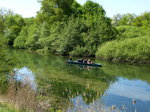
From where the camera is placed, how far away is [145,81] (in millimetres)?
19031

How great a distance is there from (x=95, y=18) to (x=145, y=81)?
27986 mm

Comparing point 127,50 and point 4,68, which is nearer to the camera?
point 4,68

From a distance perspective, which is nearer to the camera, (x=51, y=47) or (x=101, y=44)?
(x=101, y=44)

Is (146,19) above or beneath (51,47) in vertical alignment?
above

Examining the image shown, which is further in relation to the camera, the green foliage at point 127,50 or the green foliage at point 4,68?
the green foliage at point 127,50

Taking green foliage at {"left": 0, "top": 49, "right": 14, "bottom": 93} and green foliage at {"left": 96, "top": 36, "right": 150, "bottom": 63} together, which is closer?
green foliage at {"left": 0, "top": 49, "right": 14, "bottom": 93}

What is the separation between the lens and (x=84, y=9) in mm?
54094

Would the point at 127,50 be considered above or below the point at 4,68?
above

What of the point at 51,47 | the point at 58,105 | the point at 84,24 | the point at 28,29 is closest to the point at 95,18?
Answer: the point at 84,24

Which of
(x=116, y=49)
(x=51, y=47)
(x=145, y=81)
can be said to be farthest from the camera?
(x=51, y=47)

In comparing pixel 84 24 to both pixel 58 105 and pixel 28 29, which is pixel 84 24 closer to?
pixel 28 29

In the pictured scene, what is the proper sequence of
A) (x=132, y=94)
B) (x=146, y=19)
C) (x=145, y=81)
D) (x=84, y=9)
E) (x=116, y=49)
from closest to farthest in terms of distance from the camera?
1. (x=132, y=94)
2. (x=145, y=81)
3. (x=116, y=49)
4. (x=84, y=9)
5. (x=146, y=19)

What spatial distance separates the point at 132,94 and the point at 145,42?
73.3ft

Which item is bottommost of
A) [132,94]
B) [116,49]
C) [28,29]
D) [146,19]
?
[132,94]
